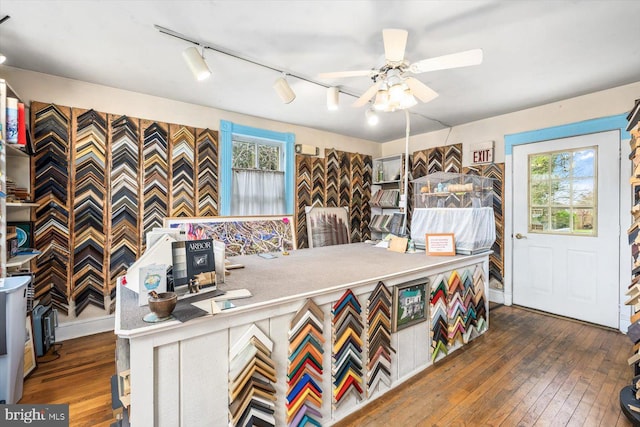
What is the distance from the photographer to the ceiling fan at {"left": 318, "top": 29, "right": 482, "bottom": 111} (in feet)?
5.78

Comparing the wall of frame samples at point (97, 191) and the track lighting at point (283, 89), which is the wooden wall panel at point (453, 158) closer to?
the track lighting at point (283, 89)

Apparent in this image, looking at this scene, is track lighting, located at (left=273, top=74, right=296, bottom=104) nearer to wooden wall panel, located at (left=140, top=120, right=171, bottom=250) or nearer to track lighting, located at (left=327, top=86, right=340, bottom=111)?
track lighting, located at (left=327, top=86, right=340, bottom=111)

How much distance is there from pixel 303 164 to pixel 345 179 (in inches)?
34.5

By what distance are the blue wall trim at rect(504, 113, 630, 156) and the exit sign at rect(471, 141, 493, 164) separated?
18 centimetres

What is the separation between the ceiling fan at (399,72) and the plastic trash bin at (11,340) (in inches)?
98.2

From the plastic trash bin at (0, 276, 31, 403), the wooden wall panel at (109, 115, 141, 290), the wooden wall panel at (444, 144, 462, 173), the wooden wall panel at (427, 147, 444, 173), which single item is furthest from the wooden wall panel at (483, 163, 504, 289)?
the plastic trash bin at (0, 276, 31, 403)

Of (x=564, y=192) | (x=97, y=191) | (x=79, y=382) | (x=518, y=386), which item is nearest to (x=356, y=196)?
(x=564, y=192)

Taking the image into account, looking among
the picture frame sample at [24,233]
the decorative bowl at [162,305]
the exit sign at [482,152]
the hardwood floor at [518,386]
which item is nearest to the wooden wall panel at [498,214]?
the exit sign at [482,152]

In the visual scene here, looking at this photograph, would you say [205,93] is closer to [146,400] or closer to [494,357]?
[146,400]

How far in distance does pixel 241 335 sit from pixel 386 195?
4.09 metres

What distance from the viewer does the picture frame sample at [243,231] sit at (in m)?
2.80

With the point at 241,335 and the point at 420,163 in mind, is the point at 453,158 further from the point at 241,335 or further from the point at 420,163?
the point at 241,335

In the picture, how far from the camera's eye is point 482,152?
13.4ft

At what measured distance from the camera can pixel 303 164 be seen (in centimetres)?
452
